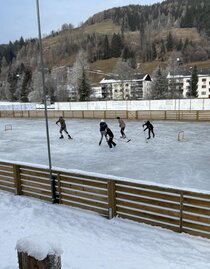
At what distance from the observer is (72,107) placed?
137 ft

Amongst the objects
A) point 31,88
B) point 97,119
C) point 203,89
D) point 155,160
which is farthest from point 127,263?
point 203,89

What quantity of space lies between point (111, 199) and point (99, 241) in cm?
111

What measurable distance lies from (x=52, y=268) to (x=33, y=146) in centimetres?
1652

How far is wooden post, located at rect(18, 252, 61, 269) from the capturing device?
5.49 feet

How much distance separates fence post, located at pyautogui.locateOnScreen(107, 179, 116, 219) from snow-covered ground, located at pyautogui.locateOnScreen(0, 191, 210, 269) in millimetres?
152

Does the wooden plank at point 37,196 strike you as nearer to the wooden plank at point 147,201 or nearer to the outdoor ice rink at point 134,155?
the wooden plank at point 147,201

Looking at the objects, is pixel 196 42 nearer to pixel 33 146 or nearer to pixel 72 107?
pixel 72 107

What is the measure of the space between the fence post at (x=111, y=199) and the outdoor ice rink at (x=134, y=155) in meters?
3.70

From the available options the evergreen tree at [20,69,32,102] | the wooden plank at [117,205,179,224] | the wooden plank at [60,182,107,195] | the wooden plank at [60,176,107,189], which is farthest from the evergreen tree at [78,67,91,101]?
the wooden plank at [117,205,179,224]

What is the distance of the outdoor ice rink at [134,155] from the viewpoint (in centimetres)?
1064

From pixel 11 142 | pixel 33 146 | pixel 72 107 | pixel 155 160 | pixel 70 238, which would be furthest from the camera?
pixel 72 107

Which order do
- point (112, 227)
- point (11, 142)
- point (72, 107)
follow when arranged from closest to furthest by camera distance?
1. point (112, 227)
2. point (11, 142)
3. point (72, 107)

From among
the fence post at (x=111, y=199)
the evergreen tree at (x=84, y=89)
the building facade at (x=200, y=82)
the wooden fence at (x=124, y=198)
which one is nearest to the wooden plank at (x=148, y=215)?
the wooden fence at (x=124, y=198)

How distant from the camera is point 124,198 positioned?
19.7 feet
